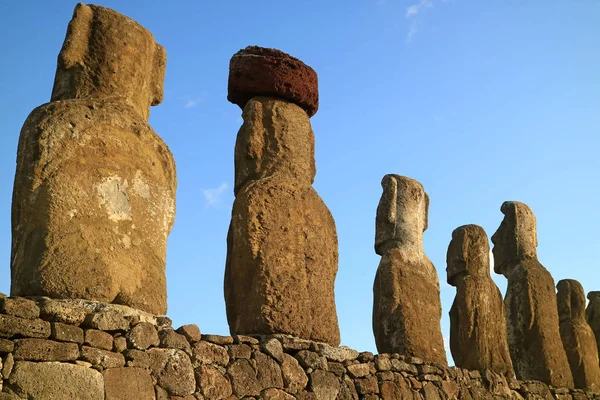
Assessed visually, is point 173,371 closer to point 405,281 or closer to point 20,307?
point 20,307

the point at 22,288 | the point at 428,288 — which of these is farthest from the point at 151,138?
the point at 428,288

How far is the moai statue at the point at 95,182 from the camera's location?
19.7 feet

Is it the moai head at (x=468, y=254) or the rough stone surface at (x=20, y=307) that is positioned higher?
the moai head at (x=468, y=254)

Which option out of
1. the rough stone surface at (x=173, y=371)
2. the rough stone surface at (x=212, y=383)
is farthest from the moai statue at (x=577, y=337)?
the rough stone surface at (x=173, y=371)

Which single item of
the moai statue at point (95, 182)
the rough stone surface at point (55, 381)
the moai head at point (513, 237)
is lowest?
the rough stone surface at point (55, 381)

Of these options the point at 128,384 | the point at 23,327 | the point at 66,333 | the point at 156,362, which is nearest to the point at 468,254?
→ the point at 156,362

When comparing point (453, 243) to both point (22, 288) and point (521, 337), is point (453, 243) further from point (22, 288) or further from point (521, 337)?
point (22, 288)

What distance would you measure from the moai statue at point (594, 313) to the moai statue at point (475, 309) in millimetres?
4028

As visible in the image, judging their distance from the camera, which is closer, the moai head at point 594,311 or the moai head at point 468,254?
the moai head at point 468,254

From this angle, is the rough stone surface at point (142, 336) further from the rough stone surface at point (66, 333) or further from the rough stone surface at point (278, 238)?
the rough stone surface at point (278, 238)

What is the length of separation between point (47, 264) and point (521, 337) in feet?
23.9

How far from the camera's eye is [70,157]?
20.7 ft

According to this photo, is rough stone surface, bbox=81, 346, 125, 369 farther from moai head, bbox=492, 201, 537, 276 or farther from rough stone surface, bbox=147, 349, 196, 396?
moai head, bbox=492, 201, 537, 276

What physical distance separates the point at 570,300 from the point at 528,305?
1677 millimetres
